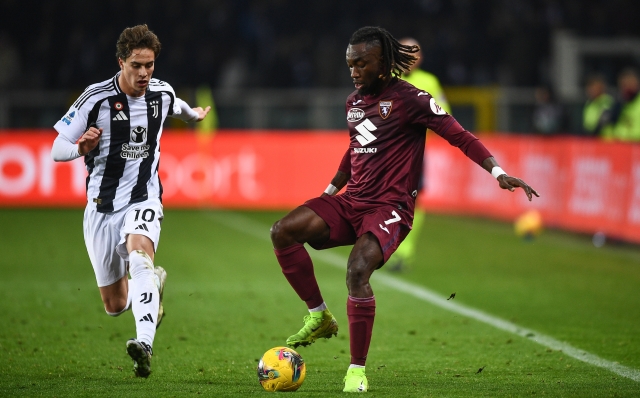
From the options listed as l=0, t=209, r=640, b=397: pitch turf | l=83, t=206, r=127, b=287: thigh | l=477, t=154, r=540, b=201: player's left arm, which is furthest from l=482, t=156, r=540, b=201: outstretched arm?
l=83, t=206, r=127, b=287: thigh

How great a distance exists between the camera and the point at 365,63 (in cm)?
596

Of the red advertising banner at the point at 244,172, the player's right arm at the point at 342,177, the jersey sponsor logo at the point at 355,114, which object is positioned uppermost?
the jersey sponsor logo at the point at 355,114

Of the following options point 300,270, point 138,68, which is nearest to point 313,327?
point 300,270

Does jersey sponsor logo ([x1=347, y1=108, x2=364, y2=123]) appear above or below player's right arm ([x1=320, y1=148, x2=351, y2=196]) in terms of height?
above

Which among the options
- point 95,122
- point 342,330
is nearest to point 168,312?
point 342,330

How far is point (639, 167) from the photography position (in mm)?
12867

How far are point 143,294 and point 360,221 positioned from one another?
134 centimetres

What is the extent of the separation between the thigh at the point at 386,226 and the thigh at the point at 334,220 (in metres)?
0.10

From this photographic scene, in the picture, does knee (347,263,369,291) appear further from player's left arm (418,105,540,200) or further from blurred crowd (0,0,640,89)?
blurred crowd (0,0,640,89)

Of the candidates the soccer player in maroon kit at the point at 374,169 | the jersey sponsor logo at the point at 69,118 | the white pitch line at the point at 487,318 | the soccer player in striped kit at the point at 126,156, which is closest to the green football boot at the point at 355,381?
the soccer player in maroon kit at the point at 374,169

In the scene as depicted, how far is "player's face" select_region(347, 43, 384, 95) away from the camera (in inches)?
234

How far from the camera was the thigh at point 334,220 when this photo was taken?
19.9ft

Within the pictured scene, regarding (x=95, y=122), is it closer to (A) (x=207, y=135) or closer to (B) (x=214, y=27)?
(A) (x=207, y=135)

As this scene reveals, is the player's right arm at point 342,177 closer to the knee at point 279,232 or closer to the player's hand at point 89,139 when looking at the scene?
the knee at point 279,232
